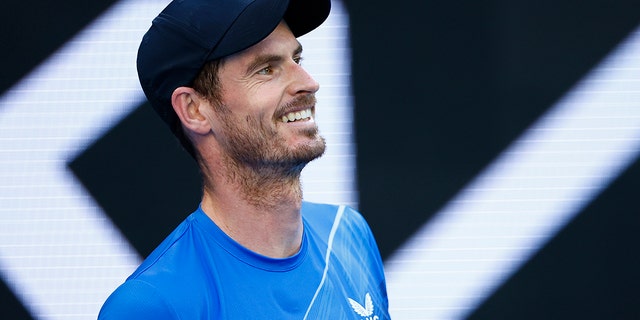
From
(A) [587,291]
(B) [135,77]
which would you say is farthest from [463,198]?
(B) [135,77]

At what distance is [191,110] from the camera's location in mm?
1108

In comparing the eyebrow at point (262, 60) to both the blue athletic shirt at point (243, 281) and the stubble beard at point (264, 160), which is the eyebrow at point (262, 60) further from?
the blue athletic shirt at point (243, 281)

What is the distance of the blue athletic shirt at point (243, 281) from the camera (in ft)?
3.14

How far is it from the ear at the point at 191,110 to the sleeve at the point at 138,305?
0.82 ft

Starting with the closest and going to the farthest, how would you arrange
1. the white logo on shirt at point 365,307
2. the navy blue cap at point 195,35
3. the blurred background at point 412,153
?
the navy blue cap at point 195,35
the white logo on shirt at point 365,307
the blurred background at point 412,153

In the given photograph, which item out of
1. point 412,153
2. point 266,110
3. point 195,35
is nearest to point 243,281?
point 266,110

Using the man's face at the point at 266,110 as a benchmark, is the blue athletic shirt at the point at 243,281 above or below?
below

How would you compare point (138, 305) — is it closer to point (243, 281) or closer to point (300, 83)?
point (243, 281)

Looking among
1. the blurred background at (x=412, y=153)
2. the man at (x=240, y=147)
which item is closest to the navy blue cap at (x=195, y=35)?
the man at (x=240, y=147)

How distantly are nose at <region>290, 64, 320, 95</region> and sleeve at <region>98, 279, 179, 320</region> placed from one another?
339 millimetres

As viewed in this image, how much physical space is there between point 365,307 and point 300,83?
1.22 ft

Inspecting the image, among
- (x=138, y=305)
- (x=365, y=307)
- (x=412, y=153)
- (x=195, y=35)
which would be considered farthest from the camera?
(x=412, y=153)

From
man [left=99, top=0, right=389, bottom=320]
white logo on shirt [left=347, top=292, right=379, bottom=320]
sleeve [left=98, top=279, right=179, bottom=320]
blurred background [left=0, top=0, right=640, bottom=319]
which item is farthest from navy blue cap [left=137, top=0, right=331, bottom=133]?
blurred background [left=0, top=0, right=640, bottom=319]

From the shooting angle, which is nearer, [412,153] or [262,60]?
[262,60]
